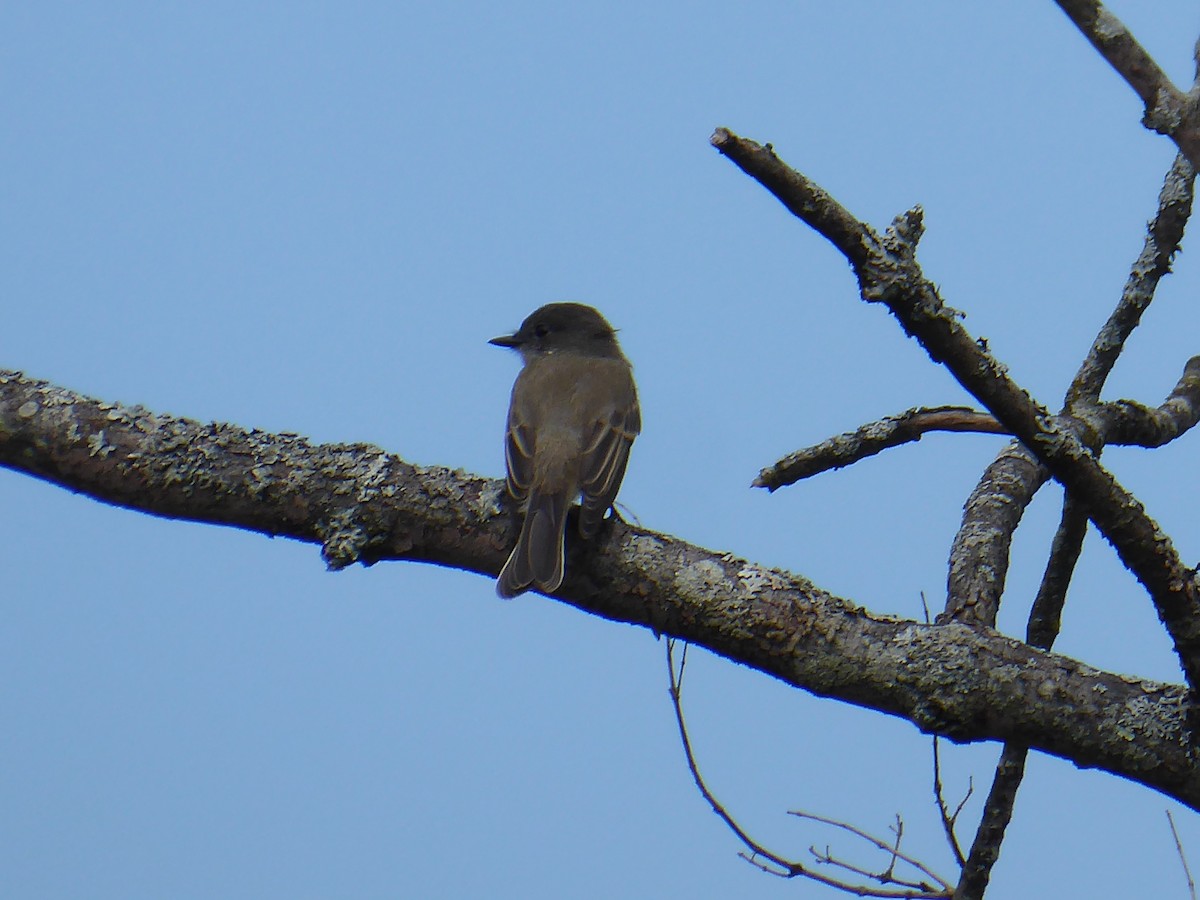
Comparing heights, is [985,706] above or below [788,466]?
below

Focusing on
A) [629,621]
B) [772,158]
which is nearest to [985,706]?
[629,621]

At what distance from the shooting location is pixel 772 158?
2.43 meters

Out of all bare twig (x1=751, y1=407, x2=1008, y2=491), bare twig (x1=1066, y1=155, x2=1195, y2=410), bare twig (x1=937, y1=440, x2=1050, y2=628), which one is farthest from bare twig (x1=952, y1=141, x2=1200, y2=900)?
bare twig (x1=751, y1=407, x2=1008, y2=491)

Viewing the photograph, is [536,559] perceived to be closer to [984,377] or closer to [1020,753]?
[984,377]

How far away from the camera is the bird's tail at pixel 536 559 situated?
10.6 ft

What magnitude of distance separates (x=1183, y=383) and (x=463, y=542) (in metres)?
3.25

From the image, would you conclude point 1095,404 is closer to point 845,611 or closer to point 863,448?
point 863,448

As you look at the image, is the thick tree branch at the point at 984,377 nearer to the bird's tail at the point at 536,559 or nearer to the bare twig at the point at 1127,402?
the bare twig at the point at 1127,402

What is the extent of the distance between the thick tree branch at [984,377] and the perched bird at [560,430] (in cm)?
114

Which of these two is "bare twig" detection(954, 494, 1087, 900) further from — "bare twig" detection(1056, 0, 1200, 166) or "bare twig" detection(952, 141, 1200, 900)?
"bare twig" detection(1056, 0, 1200, 166)

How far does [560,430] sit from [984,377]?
2269mm

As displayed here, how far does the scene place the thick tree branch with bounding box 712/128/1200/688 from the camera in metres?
2.44

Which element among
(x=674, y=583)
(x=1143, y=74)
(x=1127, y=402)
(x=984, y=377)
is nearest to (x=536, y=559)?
(x=674, y=583)

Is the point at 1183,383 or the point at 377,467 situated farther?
the point at 1183,383
